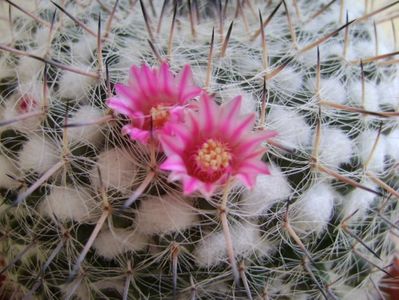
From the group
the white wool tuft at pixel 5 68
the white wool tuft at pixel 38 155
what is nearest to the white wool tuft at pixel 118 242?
the white wool tuft at pixel 38 155

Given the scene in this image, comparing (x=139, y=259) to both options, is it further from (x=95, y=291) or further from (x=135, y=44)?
(x=135, y=44)

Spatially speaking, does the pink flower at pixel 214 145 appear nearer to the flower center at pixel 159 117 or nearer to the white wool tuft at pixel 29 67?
the flower center at pixel 159 117

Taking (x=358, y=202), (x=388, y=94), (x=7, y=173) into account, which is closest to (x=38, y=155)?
(x=7, y=173)

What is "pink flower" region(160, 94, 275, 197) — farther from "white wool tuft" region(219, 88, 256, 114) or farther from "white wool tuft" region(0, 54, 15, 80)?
"white wool tuft" region(0, 54, 15, 80)

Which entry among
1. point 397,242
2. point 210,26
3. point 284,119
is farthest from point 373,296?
point 210,26

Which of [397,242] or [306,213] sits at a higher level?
[306,213]
